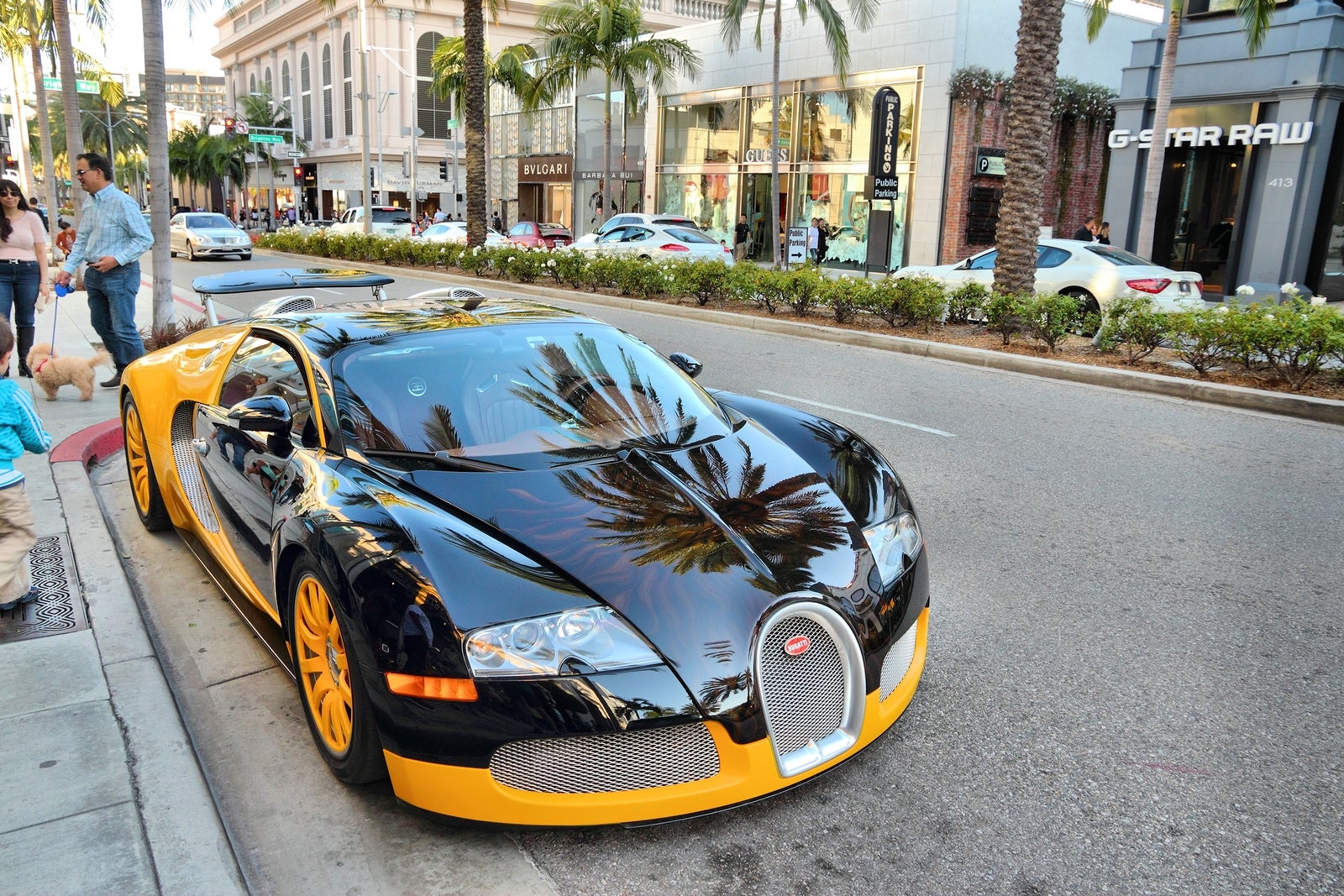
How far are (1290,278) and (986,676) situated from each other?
20043 mm

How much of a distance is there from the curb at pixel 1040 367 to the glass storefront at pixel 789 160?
10095 mm

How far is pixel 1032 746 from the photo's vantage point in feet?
10.6

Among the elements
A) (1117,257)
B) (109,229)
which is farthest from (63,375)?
(1117,257)

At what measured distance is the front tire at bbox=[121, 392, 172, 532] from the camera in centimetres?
510

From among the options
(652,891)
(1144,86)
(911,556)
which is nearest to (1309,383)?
(911,556)

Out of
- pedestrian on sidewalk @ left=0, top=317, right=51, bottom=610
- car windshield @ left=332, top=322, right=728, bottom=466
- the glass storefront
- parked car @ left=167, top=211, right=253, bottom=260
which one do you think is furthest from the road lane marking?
parked car @ left=167, top=211, right=253, bottom=260

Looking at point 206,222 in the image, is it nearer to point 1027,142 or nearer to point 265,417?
point 1027,142

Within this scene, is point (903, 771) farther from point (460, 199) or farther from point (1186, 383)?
point (460, 199)

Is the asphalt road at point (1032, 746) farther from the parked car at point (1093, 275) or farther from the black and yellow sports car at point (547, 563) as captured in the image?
the parked car at point (1093, 275)

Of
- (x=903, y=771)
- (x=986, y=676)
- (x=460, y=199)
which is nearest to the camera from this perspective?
(x=903, y=771)

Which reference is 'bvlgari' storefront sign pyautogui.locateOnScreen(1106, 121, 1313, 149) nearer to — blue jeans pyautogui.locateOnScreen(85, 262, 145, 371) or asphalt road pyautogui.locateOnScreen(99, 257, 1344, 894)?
asphalt road pyautogui.locateOnScreen(99, 257, 1344, 894)

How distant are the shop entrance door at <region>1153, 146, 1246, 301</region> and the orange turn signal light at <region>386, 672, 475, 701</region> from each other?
22.6 metres

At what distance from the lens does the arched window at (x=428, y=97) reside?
227ft

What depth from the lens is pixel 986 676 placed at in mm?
3709
